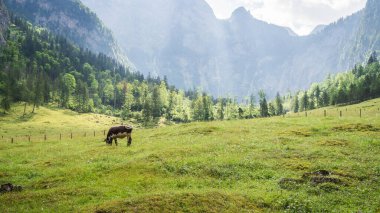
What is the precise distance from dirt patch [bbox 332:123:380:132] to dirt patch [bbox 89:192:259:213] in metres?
31.4

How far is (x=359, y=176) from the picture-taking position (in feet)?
97.3

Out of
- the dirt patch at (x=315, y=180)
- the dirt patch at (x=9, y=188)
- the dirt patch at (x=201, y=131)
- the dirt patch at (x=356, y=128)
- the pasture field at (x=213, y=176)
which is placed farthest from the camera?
the dirt patch at (x=201, y=131)

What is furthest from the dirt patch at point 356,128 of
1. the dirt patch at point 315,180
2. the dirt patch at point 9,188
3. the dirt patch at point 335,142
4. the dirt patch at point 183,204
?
the dirt patch at point 9,188

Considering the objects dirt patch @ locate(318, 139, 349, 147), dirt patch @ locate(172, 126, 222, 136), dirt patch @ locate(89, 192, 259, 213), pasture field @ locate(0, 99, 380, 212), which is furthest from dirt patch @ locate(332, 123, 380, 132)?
dirt patch @ locate(89, 192, 259, 213)

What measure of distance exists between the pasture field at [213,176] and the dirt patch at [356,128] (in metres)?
0.46

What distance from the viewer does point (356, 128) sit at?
51344 millimetres

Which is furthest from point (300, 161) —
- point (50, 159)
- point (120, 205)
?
point (50, 159)

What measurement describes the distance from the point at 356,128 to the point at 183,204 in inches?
1426

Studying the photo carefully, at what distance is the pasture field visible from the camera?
24.2 meters

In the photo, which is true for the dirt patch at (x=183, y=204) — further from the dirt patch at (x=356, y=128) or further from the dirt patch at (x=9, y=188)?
the dirt patch at (x=356, y=128)

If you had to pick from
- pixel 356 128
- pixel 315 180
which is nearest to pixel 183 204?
pixel 315 180

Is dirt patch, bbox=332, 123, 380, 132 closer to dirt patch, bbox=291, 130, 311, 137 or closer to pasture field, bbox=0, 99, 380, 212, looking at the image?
pasture field, bbox=0, 99, 380, 212

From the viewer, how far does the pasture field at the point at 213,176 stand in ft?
79.5

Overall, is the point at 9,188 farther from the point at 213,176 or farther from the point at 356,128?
the point at 356,128
